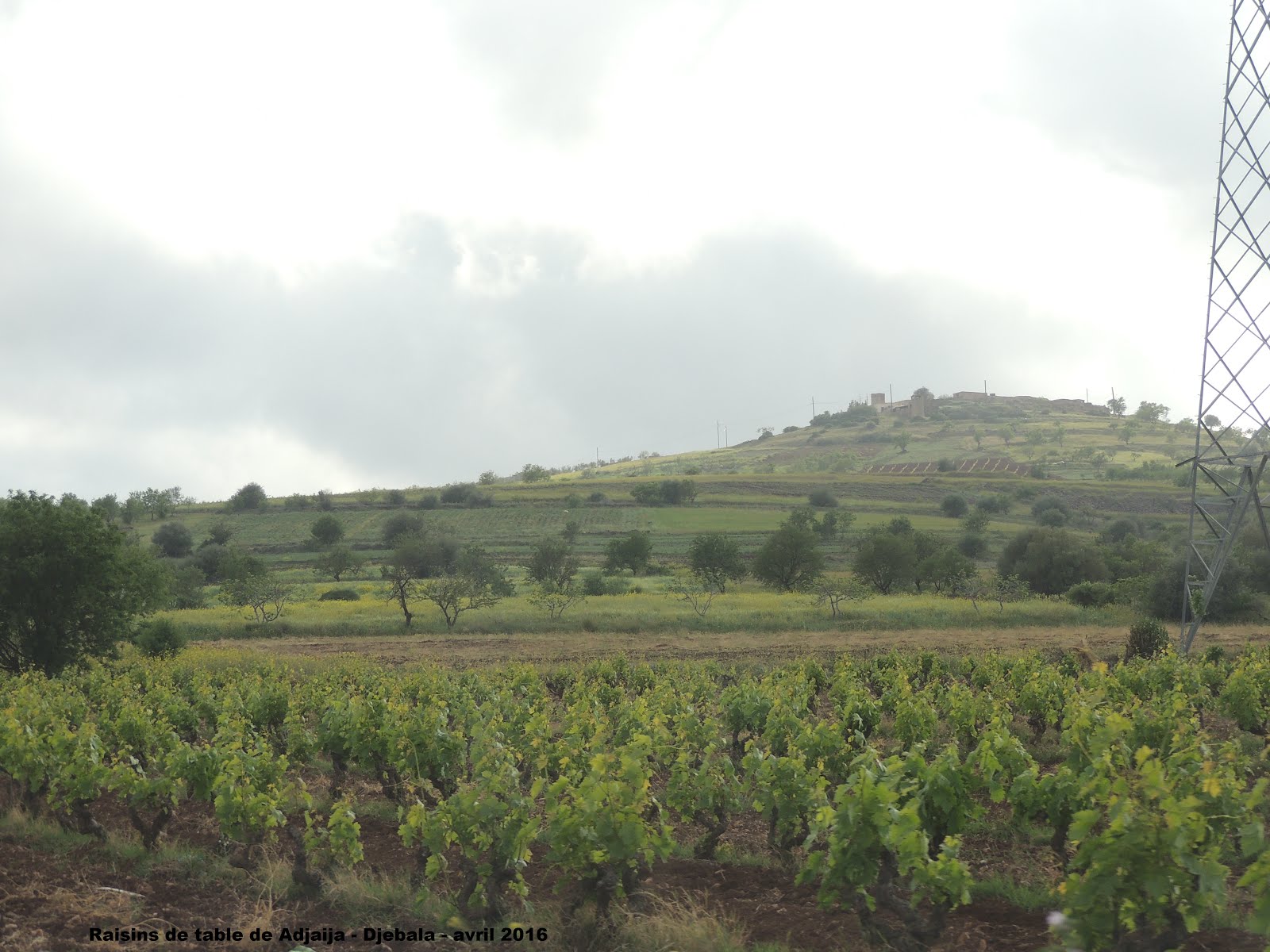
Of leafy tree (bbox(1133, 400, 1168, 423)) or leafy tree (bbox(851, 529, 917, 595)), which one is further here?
leafy tree (bbox(1133, 400, 1168, 423))

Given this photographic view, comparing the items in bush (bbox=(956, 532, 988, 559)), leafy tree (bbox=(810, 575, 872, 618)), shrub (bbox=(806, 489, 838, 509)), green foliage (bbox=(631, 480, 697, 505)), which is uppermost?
green foliage (bbox=(631, 480, 697, 505))

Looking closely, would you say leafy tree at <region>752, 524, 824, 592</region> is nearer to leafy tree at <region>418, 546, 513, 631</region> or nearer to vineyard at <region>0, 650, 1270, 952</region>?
leafy tree at <region>418, 546, 513, 631</region>

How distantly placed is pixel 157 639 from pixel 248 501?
70.6 meters

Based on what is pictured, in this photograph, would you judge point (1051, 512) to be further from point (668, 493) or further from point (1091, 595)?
point (1091, 595)

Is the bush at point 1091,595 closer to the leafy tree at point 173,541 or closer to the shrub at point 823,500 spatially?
→ the shrub at point 823,500

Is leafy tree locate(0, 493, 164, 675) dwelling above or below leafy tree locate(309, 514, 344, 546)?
below

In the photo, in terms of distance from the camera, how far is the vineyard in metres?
7.08

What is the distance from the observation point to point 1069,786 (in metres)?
9.02

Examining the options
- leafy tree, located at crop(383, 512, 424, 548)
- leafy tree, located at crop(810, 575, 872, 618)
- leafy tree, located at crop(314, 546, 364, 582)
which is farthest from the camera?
leafy tree, located at crop(383, 512, 424, 548)

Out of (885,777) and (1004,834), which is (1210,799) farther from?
(1004,834)

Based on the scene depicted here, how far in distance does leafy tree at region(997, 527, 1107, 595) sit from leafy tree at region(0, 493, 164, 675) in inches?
1706

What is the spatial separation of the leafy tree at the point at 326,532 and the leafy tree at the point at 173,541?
9.59m

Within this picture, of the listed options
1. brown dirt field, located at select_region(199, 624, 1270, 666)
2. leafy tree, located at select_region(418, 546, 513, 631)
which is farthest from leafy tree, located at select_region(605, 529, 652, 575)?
brown dirt field, located at select_region(199, 624, 1270, 666)

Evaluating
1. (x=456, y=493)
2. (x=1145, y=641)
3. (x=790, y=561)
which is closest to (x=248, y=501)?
(x=456, y=493)
